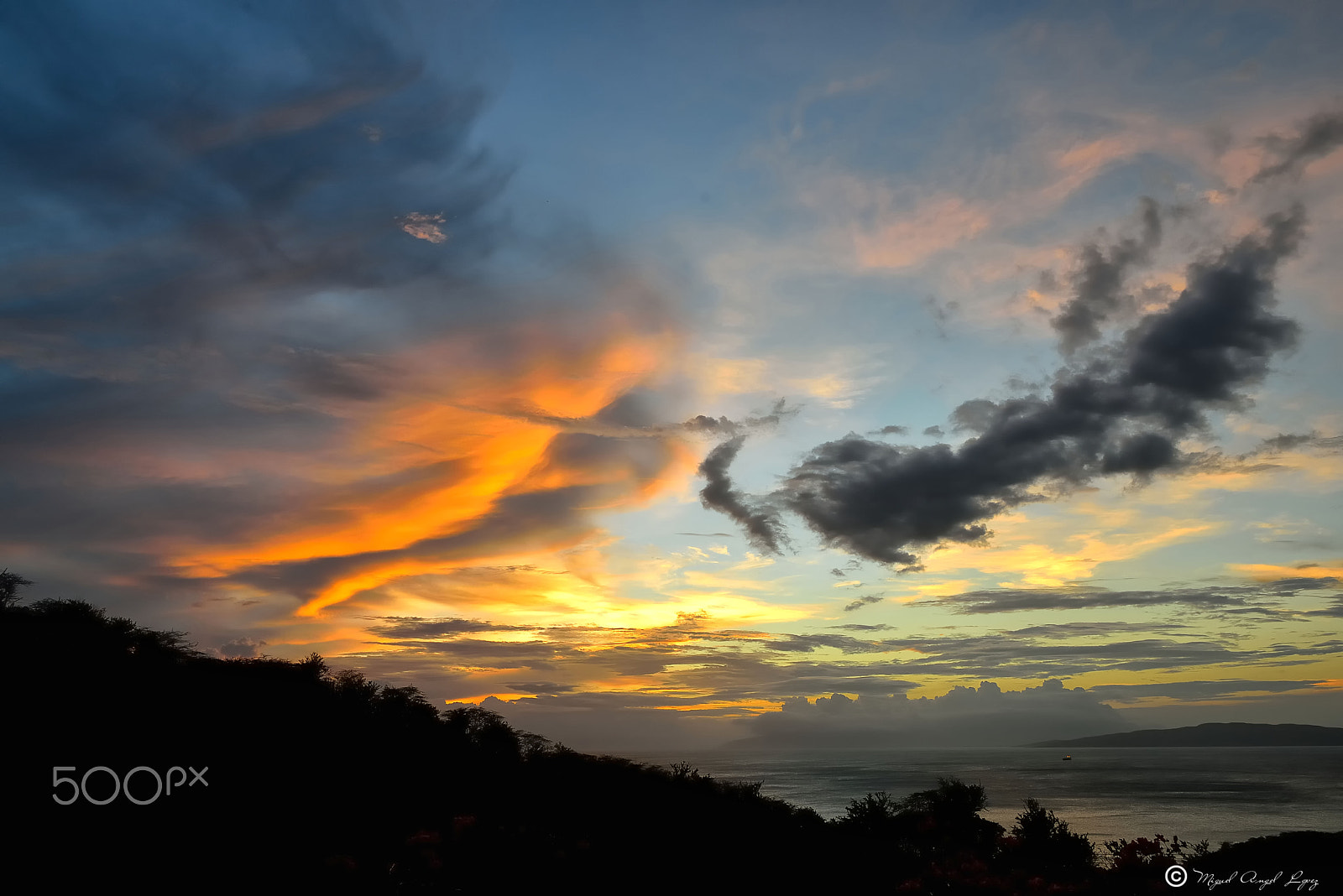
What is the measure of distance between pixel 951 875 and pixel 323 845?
1417 cm

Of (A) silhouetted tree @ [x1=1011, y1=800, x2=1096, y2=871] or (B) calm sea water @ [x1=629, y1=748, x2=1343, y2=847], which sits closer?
(A) silhouetted tree @ [x1=1011, y1=800, x2=1096, y2=871]

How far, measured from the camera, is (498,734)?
1599 inches

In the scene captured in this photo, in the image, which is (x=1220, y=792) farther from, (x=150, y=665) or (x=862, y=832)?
(x=150, y=665)

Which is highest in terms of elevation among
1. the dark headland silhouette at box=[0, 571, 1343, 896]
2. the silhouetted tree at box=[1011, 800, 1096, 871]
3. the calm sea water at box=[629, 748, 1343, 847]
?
the dark headland silhouette at box=[0, 571, 1343, 896]

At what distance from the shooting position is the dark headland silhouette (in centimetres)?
1562

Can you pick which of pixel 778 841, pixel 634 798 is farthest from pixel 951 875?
pixel 634 798
